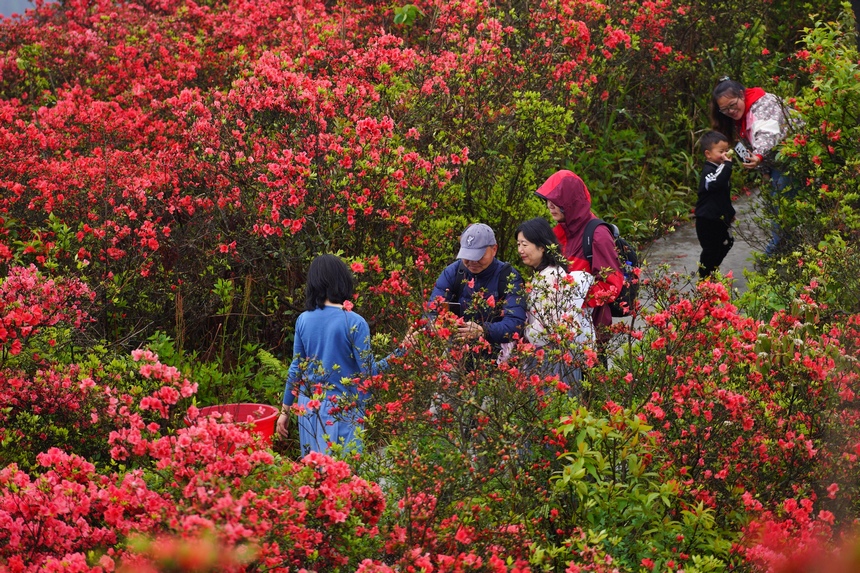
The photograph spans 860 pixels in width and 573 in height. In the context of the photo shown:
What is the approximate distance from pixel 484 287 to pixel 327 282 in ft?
3.32

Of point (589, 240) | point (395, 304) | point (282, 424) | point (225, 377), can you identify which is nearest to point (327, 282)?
point (282, 424)

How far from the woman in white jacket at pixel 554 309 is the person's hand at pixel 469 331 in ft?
0.92

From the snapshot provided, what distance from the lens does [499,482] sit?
13.9 feet

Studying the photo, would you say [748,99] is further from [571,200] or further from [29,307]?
[29,307]

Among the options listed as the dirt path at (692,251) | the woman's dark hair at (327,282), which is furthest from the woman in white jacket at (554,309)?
the dirt path at (692,251)

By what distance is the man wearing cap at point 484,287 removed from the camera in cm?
529

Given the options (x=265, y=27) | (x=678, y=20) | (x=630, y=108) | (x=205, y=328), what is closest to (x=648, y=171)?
(x=630, y=108)

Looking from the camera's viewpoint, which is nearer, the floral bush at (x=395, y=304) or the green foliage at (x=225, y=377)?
the floral bush at (x=395, y=304)

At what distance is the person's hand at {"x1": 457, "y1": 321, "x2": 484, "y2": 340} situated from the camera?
4.68 meters

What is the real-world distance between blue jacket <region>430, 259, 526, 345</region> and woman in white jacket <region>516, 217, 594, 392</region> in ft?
0.30

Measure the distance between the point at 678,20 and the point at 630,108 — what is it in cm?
107

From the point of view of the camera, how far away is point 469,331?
4.79 m

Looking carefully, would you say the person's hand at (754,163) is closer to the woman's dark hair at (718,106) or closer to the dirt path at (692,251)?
the woman's dark hair at (718,106)

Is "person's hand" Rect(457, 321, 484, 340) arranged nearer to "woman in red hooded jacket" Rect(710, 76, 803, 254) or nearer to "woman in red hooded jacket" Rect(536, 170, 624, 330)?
"woman in red hooded jacket" Rect(536, 170, 624, 330)
